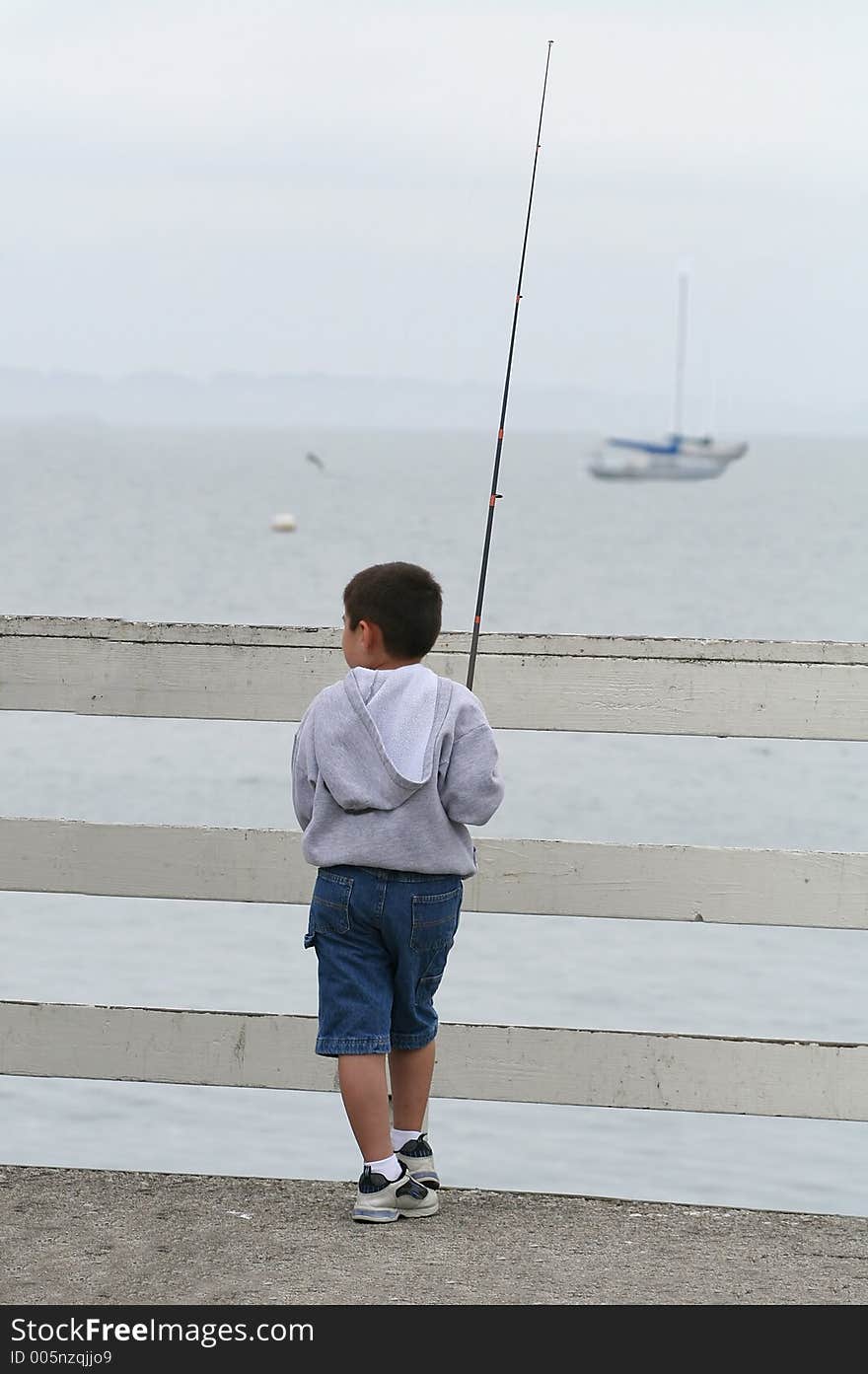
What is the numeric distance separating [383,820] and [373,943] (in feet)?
0.76

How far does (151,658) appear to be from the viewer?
3.32 m

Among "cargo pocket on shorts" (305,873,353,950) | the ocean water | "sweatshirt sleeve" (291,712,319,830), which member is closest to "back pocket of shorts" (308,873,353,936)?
"cargo pocket on shorts" (305,873,353,950)

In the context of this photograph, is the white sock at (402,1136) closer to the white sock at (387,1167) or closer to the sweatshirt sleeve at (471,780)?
the white sock at (387,1167)

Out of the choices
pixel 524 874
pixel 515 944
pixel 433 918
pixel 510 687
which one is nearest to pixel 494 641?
pixel 510 687

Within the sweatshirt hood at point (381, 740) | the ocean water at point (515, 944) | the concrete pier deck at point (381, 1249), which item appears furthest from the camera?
the ocean water at point (515, 944)

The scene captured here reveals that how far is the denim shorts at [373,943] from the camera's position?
3008 mm

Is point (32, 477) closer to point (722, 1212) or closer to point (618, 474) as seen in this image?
point (618, 474)

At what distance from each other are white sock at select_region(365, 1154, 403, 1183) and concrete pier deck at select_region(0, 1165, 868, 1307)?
3.6 inches

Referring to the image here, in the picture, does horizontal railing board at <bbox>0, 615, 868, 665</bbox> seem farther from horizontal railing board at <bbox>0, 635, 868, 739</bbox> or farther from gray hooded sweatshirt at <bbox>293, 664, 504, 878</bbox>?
gray hooded sweatshirt at <bbox>293, 664, 504, 878</bbox>

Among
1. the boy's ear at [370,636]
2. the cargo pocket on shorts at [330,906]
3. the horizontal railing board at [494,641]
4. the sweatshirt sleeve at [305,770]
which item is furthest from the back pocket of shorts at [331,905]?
the horizontal railing board at [494,641]

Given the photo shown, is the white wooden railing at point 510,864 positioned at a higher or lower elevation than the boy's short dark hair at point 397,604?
lower

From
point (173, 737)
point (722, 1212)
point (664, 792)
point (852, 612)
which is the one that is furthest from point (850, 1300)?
point (852, 612)

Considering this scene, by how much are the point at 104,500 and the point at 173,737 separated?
66.7 m

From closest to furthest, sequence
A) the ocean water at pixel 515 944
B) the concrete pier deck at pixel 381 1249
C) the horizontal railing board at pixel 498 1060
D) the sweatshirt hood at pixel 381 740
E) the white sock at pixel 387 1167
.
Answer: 1. the concrete pier deck at pixel 381 1249
2. the sweatshirt hood at pixel 381 740
3. the white sock at pixel 387 1167
4. the horizontal railing board at pixel 498 1060
5. the ocean water at pixel 515 944
